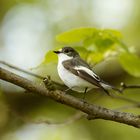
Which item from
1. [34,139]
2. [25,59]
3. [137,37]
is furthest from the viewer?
[137,37]

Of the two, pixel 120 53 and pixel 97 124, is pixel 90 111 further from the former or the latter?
pixel 97 124

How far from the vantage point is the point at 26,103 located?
3.99m

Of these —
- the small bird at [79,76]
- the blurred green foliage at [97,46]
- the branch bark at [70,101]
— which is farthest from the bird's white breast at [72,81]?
the branch bark at [70,101]

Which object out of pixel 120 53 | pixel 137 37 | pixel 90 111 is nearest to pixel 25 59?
pixel 137 37

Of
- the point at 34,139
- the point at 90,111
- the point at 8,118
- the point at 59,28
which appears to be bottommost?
the point at 34,139

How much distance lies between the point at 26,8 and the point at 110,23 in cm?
103

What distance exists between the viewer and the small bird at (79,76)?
2561mm

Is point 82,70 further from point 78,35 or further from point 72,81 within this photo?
point 78,35

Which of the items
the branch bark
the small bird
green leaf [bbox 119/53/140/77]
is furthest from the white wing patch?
the branch bark

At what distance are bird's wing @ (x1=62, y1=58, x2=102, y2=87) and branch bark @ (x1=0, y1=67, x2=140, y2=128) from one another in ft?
0.97

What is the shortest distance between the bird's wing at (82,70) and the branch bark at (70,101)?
0.29 metres

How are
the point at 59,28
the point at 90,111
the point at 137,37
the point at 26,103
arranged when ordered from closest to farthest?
the point at 90,111, the point at 26,103, the point at 137,37, the point at 59,28

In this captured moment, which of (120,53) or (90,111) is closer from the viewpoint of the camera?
(90,111)

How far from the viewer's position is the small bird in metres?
2.56
